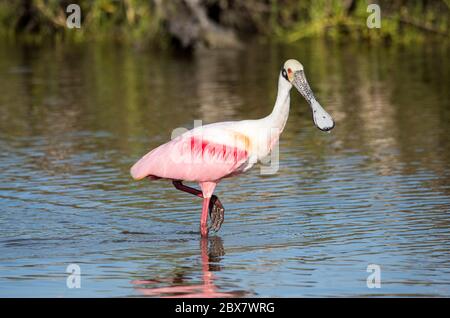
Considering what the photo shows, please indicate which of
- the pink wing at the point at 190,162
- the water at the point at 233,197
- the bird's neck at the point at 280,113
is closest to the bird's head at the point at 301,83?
the bird's neck at the point at 280,113

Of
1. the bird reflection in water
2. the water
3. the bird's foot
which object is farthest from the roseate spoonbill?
the bird reflection in water

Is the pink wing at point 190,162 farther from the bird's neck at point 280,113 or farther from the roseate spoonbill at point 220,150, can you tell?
the bird's neck at point 280,113

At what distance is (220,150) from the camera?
34.2ft

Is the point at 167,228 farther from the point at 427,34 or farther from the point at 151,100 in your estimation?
the point at 427,34

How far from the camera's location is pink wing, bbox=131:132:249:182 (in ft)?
34.2

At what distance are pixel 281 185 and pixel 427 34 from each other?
53.3 ft

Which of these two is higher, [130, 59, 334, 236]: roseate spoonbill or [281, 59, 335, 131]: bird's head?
[281, 59, 335, 131]: bird's head

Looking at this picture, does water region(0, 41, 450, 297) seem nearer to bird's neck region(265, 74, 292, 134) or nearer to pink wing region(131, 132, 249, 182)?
pink wing region(131, 132, 249, 182)

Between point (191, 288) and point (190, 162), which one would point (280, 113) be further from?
point (191, 288)

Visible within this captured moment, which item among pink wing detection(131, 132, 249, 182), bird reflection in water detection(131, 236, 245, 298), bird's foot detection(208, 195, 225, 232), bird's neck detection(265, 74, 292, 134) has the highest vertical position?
bird's neck detection(265, 74, 292, 134)

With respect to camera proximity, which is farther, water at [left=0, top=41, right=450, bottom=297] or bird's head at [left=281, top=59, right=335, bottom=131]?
bird's head at [left=281, top=59, right=335, bottom=131]

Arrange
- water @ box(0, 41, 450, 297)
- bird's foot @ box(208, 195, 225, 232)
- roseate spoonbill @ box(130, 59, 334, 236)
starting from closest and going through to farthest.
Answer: water @ box(0, 41, 450, 297) → roseate spoonbill @ box(130, 59, 334, 236) → bird's foot @ box(208, 195, 225, 232)

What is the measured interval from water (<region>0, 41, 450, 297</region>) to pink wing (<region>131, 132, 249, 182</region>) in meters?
0.48
